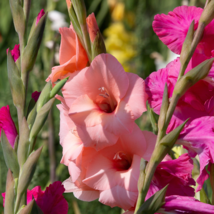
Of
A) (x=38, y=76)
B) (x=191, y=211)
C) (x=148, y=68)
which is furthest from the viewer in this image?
(x=148, y=68)

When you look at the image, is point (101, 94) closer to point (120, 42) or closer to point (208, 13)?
point (208, 13)

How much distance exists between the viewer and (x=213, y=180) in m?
0.34

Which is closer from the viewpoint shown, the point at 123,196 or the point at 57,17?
the point at 123,196

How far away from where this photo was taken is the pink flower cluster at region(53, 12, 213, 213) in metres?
0.29

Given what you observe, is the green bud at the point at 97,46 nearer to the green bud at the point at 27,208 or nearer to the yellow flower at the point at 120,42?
the green bud at the point at 27,208

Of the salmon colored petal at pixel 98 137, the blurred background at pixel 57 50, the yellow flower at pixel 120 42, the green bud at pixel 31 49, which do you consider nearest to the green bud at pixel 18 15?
the green bud at pixel 31 49

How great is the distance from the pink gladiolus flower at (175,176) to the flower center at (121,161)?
42 millimetres

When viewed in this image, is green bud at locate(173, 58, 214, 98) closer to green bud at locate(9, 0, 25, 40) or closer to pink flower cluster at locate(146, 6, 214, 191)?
pink flower cluster at locate(146, 6, 214, 191)

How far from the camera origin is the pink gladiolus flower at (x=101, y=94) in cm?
29

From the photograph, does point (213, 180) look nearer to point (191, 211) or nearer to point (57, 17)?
point (191, 211)

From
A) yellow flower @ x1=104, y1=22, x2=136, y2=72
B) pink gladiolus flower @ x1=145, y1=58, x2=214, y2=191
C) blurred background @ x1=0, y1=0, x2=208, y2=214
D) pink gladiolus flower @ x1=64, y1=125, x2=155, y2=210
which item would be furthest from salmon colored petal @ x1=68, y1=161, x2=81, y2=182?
yellow flower @ x1=104, y1=22, x2=136, y2=72

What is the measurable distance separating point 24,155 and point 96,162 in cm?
7

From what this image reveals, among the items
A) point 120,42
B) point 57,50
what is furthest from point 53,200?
point 120,42

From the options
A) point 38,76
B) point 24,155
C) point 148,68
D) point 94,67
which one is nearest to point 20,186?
point 24,155
